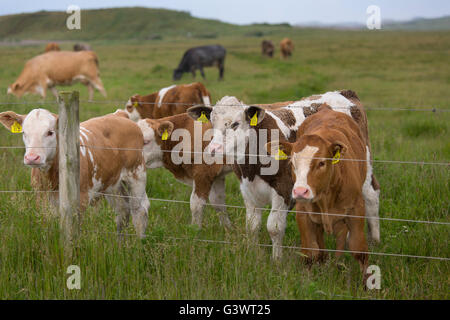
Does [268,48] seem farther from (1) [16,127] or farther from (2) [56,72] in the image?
(1) [16,127]

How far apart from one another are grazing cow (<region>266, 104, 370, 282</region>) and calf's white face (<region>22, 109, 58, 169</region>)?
2069 millimetres

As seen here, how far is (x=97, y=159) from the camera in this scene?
525cm

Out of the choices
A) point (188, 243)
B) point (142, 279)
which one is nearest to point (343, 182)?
point (188, 243)

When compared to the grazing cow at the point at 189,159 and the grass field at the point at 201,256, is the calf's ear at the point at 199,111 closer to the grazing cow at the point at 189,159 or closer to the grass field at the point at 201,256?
the grazing cow at the point at 189,159

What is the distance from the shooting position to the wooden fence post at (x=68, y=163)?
4250mm

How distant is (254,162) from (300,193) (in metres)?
1.53

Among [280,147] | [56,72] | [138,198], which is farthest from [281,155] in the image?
[56,72]

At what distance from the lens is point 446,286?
4160 millimetres

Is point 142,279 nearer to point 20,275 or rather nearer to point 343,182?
point 20,275

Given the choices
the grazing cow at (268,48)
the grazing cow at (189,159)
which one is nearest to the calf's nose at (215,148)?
the grazing cow at (189,159)

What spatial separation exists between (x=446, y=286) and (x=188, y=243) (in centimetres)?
217

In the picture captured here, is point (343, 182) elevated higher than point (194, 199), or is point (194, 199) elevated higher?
point (343, 182)

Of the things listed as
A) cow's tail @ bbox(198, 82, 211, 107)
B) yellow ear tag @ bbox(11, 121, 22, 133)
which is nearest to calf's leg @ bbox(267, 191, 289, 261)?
yellow ear tag @ bbox(11, 121, 22, 133)

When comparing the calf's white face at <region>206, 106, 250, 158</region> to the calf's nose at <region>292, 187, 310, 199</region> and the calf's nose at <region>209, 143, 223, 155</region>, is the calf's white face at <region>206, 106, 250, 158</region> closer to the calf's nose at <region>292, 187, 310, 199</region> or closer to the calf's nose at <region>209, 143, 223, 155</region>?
the calf's nose at <region>209, 143, 223, 155</region>
